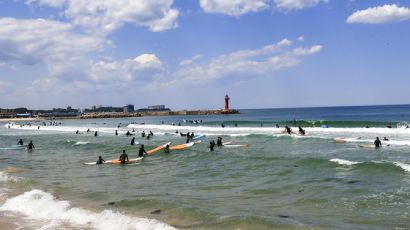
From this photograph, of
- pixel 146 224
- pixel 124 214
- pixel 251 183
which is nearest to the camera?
pixel 146 224

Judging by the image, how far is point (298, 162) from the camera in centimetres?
1697

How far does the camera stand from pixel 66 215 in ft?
29.8

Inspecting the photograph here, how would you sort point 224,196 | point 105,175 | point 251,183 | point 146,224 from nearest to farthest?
point 146,224 < point 224,196 < point 251,183 < point 105,175

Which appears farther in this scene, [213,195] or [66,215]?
[213,195]

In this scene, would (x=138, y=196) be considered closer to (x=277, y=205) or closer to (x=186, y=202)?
(x=186, y=202)

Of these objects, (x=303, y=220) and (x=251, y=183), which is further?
(x=251, y=183)

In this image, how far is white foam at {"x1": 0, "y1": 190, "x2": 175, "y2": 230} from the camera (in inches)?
320

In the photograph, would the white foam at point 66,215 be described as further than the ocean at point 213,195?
No

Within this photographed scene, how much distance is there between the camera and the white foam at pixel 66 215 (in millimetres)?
8133

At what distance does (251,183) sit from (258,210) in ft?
12.2

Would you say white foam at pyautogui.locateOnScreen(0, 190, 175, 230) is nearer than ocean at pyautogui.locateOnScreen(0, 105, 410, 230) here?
Yes

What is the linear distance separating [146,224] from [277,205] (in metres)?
4.05

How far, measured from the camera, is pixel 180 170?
16594 millimetres

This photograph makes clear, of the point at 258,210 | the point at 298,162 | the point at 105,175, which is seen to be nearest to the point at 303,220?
the point at 258,210
